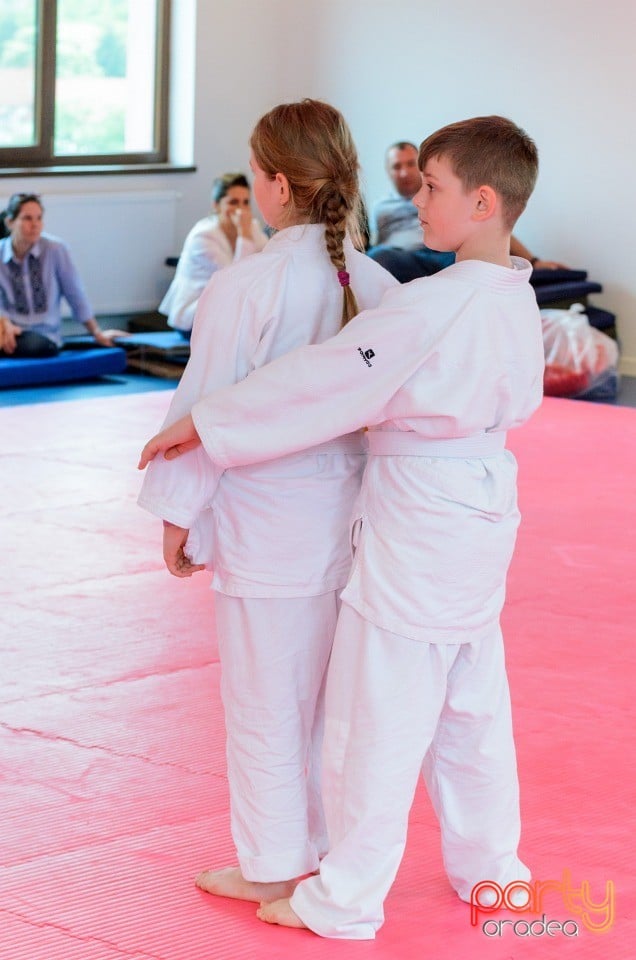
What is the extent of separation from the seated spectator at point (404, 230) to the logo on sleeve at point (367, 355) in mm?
5816

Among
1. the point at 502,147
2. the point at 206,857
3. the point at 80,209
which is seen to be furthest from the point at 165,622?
the point at 80,209

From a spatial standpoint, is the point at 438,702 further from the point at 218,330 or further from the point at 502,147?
the point at 502,147

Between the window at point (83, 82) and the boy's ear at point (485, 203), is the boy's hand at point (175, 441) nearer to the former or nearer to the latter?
the boy's ear at point (485, 203)

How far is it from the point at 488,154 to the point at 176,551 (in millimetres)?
721

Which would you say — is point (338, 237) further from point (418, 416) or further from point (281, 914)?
point (281, 914)

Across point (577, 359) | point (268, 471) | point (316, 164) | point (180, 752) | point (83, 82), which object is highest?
point (83, 82)

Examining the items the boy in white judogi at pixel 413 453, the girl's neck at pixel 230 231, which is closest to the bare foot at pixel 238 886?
the boy in white judogi at pixel 413 453

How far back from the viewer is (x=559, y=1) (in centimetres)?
790

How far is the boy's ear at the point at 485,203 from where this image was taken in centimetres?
185

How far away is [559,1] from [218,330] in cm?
665

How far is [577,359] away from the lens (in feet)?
23.1

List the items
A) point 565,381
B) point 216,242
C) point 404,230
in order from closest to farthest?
point 565,381 → point 216,242 → point 404,230

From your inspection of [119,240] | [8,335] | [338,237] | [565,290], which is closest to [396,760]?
[338,237]

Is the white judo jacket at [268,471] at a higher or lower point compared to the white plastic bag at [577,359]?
higher
